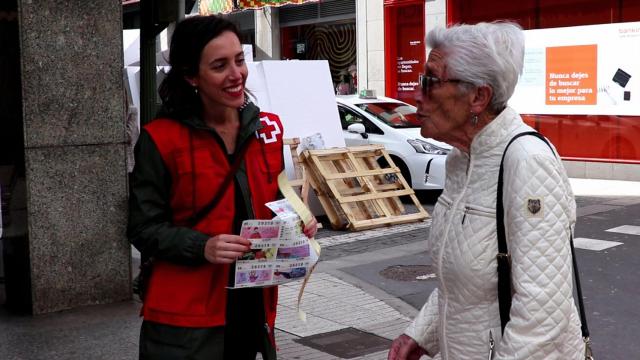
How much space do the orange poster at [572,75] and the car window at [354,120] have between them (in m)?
4.33

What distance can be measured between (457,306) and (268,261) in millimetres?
631


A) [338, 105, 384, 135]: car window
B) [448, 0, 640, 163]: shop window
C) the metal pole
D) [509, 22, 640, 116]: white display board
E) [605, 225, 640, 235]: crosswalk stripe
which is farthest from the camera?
[448, 0, 640, 163]: shop window

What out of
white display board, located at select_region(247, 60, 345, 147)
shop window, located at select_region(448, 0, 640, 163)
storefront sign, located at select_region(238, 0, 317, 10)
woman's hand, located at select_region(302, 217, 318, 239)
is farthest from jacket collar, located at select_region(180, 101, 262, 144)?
storefront sign, located at select_region(238, 0, 317, 10)

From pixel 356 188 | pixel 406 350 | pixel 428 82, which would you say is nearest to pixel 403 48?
pixel 356 188

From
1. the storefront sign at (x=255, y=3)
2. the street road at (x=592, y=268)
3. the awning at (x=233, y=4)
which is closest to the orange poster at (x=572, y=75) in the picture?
the street road at (x=592, y=268)

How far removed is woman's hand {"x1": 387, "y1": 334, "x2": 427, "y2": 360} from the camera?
108 inches

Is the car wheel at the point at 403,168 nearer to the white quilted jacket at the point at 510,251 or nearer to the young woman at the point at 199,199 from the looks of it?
the young woman at the point at 199,199

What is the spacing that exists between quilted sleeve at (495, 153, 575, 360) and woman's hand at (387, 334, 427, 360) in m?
0.53

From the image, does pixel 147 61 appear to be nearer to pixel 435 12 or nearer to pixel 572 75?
pixel 572 75

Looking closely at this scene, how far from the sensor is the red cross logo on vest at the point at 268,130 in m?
2.86

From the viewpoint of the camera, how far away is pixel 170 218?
274 cm

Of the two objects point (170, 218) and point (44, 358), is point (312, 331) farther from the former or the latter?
point (170, 218)

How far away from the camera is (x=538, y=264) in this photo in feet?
7.23

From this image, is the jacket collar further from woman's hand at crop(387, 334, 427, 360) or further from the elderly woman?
woman's hand at crop(387, 334, 427, 360)
